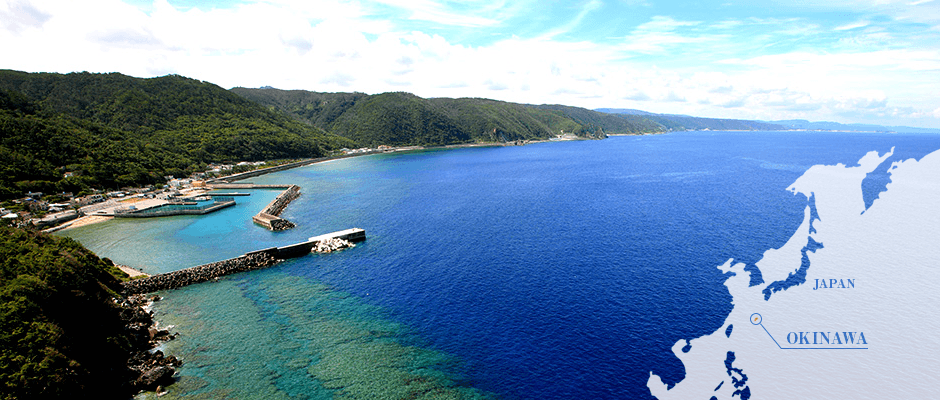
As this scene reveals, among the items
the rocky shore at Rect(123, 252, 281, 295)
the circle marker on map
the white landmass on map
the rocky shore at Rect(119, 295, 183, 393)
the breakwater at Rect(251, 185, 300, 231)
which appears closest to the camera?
the white landmass on map

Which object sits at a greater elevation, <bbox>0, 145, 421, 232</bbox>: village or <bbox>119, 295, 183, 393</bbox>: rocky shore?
<bbox>0, 145, 421, 232</bbox>: village

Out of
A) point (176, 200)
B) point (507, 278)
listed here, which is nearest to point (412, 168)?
point (176, 200)

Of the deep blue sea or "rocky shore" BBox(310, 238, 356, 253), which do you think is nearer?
the deep blue sea

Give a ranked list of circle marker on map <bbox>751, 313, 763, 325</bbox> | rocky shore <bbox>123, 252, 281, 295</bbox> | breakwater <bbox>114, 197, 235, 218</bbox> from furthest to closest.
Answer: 1. breakwater <bbox>114, 197, 235, 218</bbox>
2. rocky shore <bbox>123, 252, 281, 295</bbox>
3. circle marker on map <bbox>751, 313, 763, 325</bbox>

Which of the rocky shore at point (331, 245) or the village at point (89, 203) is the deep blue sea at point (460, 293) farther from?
the village at point (89, 203)

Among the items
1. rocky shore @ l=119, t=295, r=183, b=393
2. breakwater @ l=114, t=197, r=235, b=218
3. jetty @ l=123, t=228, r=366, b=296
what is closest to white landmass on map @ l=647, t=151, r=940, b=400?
rocky shore @ l=119, t=295, r=183, b=393

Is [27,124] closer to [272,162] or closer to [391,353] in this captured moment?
[272,162]

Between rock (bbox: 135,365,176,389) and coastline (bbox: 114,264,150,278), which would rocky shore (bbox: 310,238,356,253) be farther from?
rock (bbox: 135,365,176,389)

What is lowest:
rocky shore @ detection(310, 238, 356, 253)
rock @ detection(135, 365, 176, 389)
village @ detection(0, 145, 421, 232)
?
rock @ detection(135, 365, 176, 389)
